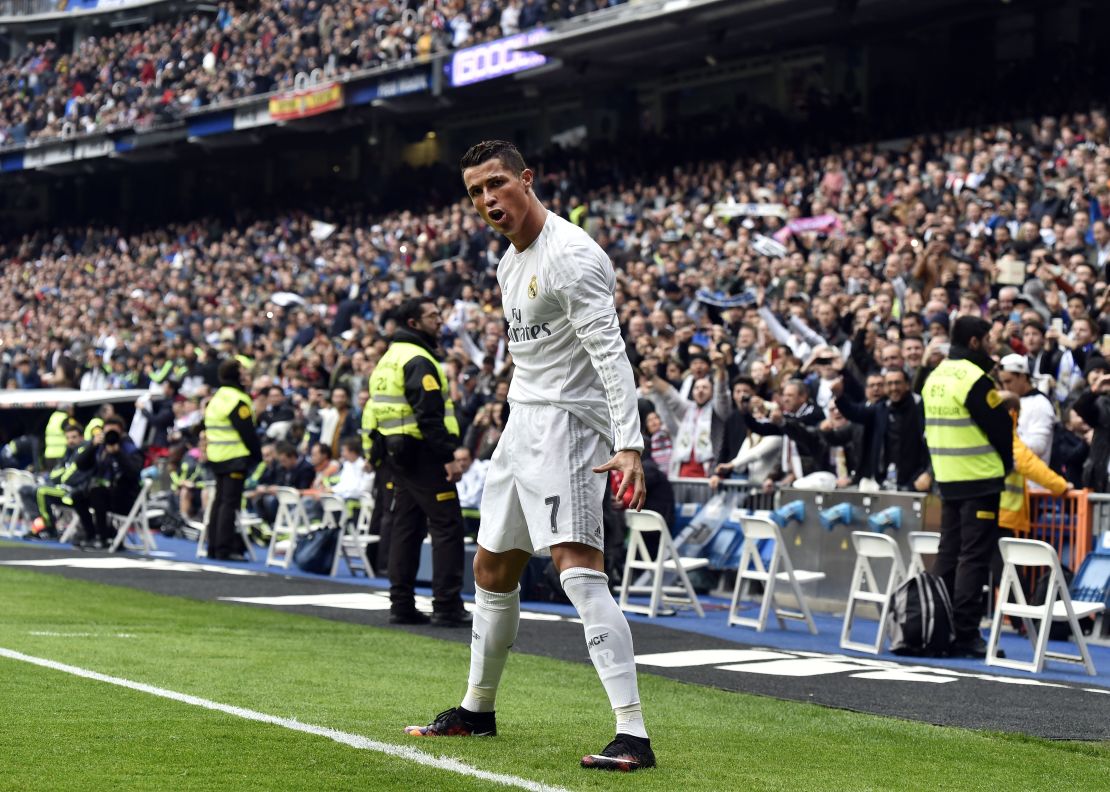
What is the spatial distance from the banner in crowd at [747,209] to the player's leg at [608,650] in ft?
58.1

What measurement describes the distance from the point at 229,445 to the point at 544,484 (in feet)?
39.5

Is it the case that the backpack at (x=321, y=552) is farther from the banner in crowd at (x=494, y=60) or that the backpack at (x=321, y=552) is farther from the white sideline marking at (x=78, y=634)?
the banner in crowd at (x=494, y=60)

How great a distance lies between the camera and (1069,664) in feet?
33.4

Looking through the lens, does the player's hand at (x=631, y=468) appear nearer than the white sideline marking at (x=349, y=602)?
Yes

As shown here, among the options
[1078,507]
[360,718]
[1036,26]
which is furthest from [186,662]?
[1036,26]

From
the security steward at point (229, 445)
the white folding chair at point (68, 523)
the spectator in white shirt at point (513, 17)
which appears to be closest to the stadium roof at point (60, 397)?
the white folding chair at point (68, 523)

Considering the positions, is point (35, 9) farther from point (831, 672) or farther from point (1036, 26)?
point (831, 672)

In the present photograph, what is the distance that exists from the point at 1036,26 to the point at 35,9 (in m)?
40.7

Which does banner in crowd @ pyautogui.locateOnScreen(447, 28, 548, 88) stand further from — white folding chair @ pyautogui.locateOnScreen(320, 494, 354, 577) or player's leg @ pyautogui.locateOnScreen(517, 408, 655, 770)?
player's leg @ pyautogui.locateOnScreen(517, 408, 655, 770)

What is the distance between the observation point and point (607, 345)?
18.1 feet

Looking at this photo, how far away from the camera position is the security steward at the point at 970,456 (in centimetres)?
1028

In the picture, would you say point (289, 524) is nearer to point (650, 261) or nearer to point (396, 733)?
point (650, 261)

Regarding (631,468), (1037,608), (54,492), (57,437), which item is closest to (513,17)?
(57,437)

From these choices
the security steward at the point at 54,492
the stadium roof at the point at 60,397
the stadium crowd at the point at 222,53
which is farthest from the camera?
the stadium crowd at the point at 222,53
